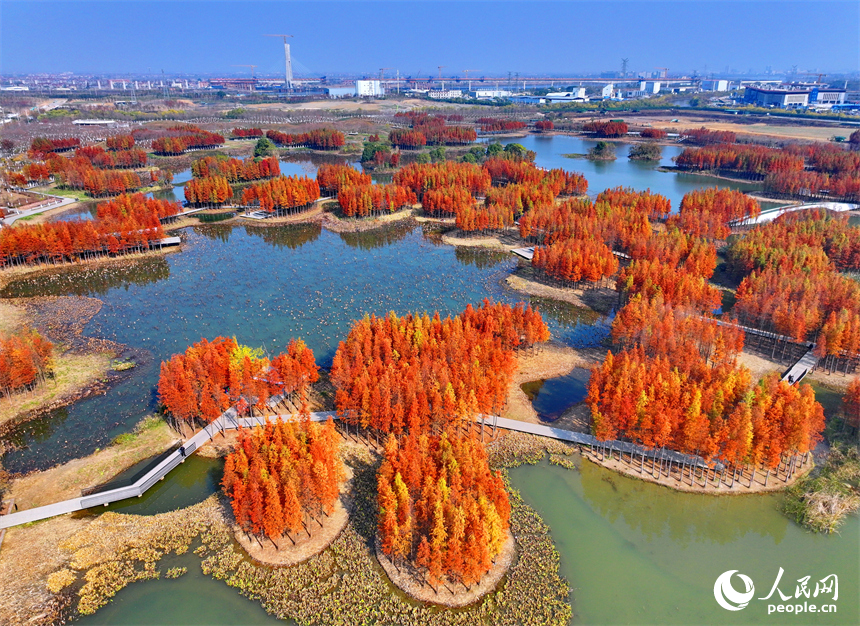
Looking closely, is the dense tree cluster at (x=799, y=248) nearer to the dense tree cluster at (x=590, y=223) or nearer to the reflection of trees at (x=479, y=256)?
the dense tree cluster at (x=590, y=223)

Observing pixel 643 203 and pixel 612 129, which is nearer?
pixel 643 203

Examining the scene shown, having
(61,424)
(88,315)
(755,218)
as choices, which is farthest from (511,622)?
(755,218)

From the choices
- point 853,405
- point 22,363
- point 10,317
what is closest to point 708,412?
point 853,405

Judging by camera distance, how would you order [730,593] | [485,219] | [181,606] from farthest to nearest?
[485,219] → [730,593] → [181,606]

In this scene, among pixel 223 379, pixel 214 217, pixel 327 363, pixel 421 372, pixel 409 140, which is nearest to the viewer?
pixel 421 372

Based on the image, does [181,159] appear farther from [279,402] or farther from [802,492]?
[802,492]

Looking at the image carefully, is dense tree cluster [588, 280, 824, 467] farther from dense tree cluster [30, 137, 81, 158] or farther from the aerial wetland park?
dense tree cluster [30, 137, 81, 158]

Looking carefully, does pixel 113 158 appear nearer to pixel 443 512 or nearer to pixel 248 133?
pixel 248 133

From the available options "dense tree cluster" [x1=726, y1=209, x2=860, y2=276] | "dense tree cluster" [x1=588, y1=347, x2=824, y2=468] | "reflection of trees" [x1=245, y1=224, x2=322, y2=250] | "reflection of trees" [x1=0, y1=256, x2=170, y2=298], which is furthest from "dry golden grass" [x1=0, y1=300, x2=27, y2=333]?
"dense tree cluster" [x1=726, y1=209, x2=860, y2=276]
